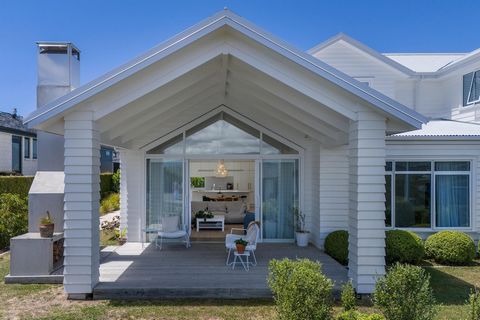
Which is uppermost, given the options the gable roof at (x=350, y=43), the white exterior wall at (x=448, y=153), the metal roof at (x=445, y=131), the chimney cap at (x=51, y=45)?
the gable roof at (x=350, y=43)

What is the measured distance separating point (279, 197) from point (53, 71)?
259 inches

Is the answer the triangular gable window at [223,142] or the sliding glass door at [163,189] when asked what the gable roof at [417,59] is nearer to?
the triangular gable window at [223,142]

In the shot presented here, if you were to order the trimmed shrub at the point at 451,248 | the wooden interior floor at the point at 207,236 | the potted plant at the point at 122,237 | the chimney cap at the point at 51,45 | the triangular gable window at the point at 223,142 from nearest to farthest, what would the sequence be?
the chimney cap at the point at 51,45 → the trimmed shrub at the point at 451,248 → the potted plant at the point at 122,237 → the triangular gable window at the point at 223,142 → the wooden interior floor at the point at 207,236

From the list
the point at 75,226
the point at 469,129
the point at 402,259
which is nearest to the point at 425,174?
the point at 469,129

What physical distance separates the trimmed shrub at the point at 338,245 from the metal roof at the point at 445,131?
2.93 meters

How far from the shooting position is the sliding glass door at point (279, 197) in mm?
10578

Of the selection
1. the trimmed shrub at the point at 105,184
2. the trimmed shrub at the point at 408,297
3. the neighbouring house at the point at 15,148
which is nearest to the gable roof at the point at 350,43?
the trimmed shrub at the point at 408,297

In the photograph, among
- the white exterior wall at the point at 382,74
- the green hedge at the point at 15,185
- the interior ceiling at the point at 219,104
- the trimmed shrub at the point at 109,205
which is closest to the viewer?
the interior ceiling at the point at 219,104

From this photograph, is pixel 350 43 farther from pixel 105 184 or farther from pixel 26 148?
pixel 26 148

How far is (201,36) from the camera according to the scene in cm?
584

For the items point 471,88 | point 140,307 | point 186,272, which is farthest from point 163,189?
point 471,88

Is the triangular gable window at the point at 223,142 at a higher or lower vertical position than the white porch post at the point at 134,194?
higher

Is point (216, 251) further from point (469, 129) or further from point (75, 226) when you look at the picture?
point (469, 129)

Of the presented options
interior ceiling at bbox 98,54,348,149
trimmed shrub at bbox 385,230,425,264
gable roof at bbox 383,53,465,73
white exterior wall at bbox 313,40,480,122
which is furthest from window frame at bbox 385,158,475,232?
gable roof at bbox 383,53,465,73
